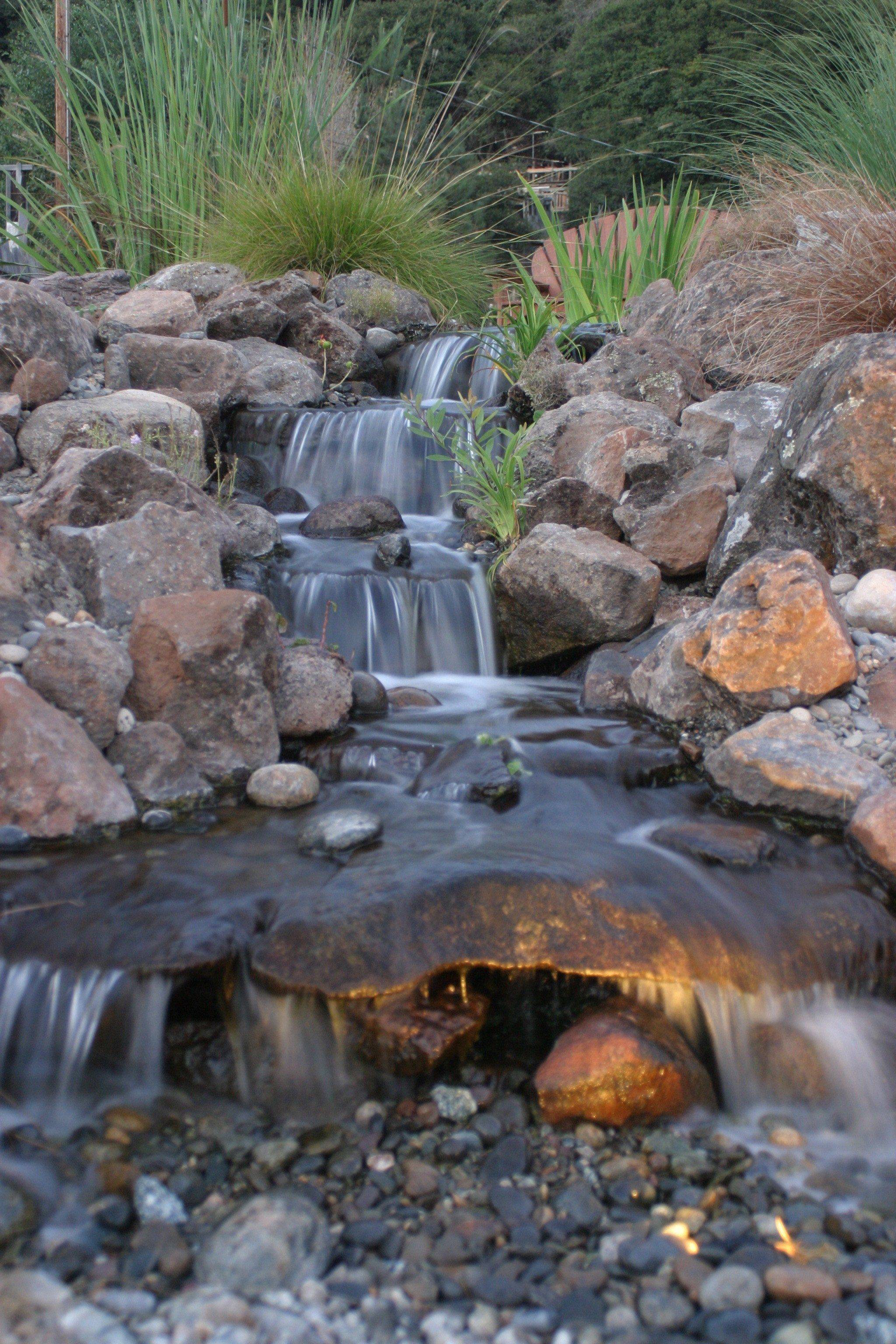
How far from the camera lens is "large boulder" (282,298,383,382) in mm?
7418

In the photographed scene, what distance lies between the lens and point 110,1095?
7.45ft

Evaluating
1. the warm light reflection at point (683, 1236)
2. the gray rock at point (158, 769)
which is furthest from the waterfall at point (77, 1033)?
the warm light reflection at point (683, 1236)

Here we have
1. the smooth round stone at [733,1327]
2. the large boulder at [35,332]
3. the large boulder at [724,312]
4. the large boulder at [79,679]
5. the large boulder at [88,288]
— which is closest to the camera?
the smooth round stone at [733,1327]

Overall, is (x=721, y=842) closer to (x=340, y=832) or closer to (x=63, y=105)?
(x=340, y=832)

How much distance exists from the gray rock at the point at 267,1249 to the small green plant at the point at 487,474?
3.57m

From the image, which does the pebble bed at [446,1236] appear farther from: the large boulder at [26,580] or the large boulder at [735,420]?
the large boulder at [735,420]

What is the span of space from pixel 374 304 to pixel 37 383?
3711 millimetres

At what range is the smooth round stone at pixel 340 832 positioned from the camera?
9.41ft

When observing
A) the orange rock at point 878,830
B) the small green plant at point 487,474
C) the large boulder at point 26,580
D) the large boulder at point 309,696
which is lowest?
the orange rock at point 878,830

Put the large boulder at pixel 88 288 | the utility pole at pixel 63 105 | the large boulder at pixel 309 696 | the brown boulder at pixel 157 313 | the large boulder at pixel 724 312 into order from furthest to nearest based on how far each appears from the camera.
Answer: the utility pole at pixel 63 105
the large boulder at pixel 88 288
the brown boulder at pixel 157 313
the large boulder at pixel 724 312
the large boulder at pixel 309 696

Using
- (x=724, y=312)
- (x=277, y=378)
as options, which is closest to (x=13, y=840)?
(x=277, y=378)

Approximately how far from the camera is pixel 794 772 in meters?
3.09

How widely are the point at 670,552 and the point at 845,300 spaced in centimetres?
192

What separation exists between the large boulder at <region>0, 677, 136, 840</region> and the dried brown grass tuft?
4.23 metres
